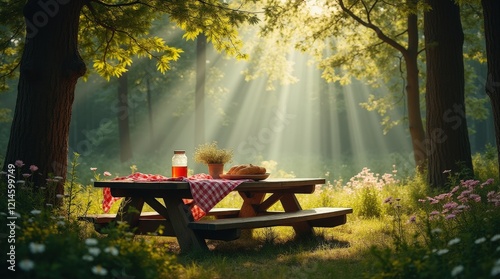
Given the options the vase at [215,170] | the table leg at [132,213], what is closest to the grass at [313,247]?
the table leg at [132,213]

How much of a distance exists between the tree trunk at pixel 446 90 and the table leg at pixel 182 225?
21.5 feet

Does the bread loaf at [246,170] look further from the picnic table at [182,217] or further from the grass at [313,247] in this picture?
the grass at [313,247]

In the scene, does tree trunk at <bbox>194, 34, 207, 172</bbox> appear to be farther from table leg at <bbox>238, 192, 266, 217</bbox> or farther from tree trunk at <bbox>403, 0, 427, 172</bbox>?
table leg at <bbox>238, 192, 266, 217</bbox>

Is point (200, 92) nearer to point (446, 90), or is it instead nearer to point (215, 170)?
point (446, 90)

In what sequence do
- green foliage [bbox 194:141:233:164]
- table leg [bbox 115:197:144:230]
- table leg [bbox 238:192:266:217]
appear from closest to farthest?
table leg [bbox 115:197:144:230]
green foliage [bbox 194:141:233:164]
table leg [bbox 238:192:266:217]

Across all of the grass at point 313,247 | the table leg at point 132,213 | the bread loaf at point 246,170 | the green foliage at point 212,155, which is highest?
the green foliage at point 212,155

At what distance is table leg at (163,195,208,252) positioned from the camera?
7129 mm

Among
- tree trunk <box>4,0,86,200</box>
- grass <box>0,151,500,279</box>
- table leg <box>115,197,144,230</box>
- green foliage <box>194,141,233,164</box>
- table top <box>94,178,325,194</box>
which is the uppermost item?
tree trunk <box>4,0,86,200</box>

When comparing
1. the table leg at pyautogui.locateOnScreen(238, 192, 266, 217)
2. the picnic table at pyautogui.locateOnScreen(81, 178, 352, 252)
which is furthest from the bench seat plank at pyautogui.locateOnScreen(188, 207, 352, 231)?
the table leg at pyautogui.locateOnScreen(238, 192, 266, 217)

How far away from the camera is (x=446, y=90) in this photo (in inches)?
475

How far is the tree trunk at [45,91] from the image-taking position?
329 inches

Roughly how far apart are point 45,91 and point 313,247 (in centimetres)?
432

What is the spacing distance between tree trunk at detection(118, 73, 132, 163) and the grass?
13.7m

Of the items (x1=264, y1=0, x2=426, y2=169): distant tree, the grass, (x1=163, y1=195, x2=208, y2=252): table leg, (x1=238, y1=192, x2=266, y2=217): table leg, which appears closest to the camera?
the grass
